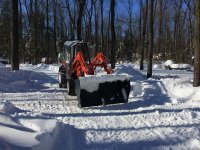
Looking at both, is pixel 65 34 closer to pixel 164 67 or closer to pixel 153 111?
pixel 164 67

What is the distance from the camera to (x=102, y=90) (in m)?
10.9

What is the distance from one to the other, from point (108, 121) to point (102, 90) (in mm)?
2070

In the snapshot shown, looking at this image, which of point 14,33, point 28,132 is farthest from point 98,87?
point 14,33

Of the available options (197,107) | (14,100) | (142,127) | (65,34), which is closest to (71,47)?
(14,100)

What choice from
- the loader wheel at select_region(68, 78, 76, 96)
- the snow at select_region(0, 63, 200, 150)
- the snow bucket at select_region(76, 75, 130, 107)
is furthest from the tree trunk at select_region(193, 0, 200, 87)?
the loader wheel at select_region(68, 78, 76, 96)

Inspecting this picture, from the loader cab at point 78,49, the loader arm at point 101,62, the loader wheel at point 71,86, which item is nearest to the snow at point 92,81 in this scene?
the loader arm at point 101,62

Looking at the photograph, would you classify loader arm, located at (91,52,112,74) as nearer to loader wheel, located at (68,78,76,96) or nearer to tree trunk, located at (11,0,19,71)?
loader wheel, located at (68,78,76,96)

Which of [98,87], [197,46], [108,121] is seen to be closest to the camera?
[108,121]

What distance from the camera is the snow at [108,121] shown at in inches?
265

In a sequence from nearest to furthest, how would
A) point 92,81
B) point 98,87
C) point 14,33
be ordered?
point 92,81 < point 98,87 < point 14,33

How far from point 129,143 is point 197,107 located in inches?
163

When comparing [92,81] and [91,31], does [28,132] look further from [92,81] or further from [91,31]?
[91,31]

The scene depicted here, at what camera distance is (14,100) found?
40.7ft

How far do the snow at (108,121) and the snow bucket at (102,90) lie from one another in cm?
18
